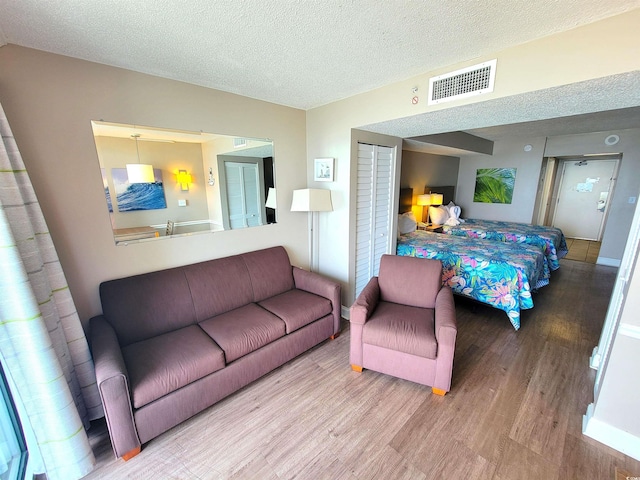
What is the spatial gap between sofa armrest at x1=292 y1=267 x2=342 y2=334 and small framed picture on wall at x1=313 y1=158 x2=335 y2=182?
1.02 m

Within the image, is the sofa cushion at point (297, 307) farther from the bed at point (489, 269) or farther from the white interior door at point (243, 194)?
the bed at point (489, 269)

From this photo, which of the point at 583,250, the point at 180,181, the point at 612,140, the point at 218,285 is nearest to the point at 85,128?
the point at 180,181

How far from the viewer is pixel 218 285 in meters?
2.26

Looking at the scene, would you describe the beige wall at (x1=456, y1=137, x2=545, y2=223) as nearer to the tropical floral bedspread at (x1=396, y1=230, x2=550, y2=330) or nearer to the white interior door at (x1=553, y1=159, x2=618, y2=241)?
the white interior door at (x1=553, y1=159, x2=618, y2=241)

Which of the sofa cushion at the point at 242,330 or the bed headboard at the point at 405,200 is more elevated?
the bed headboard at the point at 405,200

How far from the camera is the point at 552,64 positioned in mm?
1434

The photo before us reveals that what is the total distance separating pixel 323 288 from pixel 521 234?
11.6ft

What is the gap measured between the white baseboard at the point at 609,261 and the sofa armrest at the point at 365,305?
16.2 ft

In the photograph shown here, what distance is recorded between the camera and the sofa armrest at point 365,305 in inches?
79.9

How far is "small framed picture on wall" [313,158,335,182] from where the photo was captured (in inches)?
107

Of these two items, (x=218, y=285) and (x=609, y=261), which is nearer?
(x=218, y=285)

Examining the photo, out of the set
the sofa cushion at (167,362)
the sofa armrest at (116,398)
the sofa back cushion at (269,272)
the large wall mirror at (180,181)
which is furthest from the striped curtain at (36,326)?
the sofa back cushion at (269,272)

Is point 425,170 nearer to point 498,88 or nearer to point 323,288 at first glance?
point 498,88

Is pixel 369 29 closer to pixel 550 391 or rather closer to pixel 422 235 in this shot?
pixel 550 391
